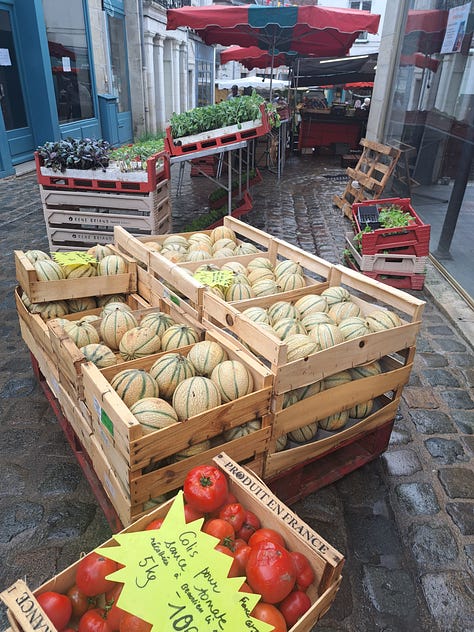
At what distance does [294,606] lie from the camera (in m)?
1.63

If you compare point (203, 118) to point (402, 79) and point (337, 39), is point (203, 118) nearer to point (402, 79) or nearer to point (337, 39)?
point (402, 79)

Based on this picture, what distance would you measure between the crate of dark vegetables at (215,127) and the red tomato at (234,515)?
5667mm

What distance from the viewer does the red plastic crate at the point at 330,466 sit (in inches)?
113

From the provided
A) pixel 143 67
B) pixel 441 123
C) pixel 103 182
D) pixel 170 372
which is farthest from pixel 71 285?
pixel 143 67

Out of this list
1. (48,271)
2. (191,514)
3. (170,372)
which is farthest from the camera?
(48,271)

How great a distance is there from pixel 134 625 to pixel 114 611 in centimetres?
14

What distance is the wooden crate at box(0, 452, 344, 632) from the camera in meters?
1.49

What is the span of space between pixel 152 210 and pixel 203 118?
190 cm

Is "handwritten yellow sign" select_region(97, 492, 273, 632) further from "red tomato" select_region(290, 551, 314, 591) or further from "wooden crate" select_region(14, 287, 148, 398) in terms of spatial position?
"wooden crate" select_region(14, 287, 148, 398)

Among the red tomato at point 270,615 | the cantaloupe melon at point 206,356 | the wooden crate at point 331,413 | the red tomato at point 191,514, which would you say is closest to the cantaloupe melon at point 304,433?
the wooden crate at point 331,413

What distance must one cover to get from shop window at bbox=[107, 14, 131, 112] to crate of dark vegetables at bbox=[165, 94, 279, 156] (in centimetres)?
1141

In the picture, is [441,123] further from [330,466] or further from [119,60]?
[119,60]

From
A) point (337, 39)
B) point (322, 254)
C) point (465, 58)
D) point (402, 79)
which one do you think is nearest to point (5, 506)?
point (322, 254)

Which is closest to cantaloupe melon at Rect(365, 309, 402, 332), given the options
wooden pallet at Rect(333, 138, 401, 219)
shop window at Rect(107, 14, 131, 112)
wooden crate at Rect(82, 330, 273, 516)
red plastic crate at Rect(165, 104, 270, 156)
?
wooden crate at Rect(82, 330, 273, 516)
